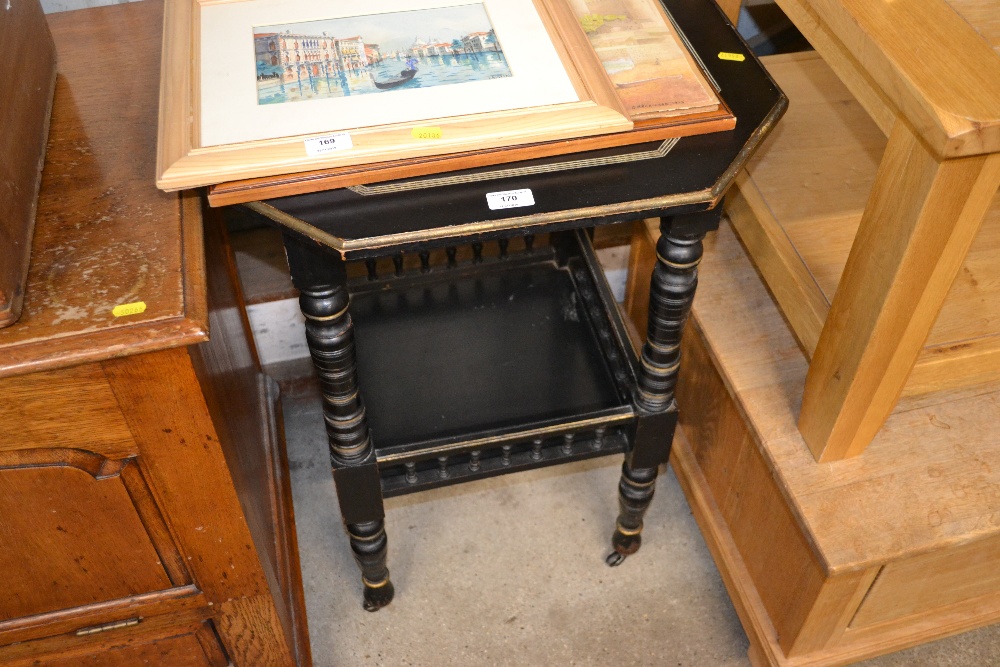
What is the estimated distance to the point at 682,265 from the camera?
1198 millimetres

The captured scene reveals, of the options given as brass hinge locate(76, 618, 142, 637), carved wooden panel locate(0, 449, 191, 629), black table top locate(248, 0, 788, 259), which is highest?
black table top locate(248, 0, 788, 259)

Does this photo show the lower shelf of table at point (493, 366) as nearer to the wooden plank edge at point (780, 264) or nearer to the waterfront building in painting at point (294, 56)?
the wooden plank edge at point (780, 264)

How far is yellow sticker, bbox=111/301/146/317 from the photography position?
942mm

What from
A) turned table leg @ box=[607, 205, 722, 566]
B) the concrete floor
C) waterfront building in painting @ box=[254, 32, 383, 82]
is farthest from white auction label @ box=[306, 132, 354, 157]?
the concrete floor

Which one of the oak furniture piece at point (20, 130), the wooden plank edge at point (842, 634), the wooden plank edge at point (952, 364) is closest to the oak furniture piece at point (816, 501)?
the wooden plank edge at point (842, 634)

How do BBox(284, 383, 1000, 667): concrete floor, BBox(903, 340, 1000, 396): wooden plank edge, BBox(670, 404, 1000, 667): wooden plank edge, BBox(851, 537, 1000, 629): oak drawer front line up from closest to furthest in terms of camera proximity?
1. BBox(903, 340, 1000, 396): wooden plank edge
2. BBox(851, 537, 1000, 629): oak drawer front
3. BBox(670, 404, 1000, 667): wooden plank edge
4. BBox(284, 383, 1000, 667): concrete floor

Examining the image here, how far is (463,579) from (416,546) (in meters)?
0.11

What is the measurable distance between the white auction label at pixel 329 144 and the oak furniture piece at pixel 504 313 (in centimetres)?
5

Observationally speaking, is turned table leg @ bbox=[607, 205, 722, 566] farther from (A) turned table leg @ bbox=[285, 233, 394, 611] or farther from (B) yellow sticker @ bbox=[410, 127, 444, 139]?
(A) turned table leg @ bbox=[285, 233, 394, 611]

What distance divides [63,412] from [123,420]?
6 cm

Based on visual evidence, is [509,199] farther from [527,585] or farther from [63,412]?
[527,585]

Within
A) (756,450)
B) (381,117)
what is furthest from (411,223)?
(756,450)

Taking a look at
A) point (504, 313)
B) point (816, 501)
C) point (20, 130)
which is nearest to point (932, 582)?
point (816, 501)

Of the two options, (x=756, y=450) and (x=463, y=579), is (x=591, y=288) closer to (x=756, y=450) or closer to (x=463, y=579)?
(x=756, y=450)
